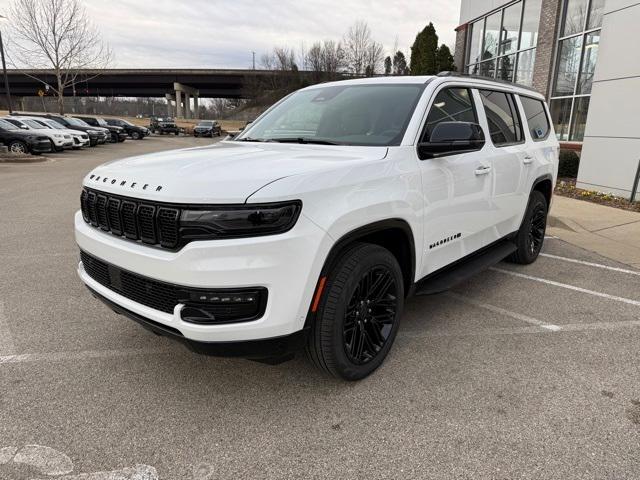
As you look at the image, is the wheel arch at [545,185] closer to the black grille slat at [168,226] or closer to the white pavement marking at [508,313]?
the white pavement marking at [508,313]

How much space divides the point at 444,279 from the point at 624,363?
4.38 feet

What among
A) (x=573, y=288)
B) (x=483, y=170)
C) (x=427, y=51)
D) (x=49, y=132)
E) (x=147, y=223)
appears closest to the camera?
(x=147, y=223)

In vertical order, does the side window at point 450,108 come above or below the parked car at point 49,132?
above

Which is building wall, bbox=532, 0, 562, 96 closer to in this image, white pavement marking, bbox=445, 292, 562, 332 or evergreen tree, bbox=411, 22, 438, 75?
evergreen tree, bbox=411, 22, 438, 75

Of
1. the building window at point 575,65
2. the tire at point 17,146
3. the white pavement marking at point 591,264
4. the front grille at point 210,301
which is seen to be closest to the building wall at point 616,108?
the building window at point 575,65

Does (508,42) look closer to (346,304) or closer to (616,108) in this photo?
(616,108)

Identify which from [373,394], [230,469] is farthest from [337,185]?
[230,469]

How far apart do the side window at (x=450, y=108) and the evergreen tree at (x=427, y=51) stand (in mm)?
23269

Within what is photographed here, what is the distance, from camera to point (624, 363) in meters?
3.29

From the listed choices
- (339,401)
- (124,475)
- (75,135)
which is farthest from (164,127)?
(124,475)

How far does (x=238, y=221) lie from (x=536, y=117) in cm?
429

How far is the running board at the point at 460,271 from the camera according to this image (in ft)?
11.4

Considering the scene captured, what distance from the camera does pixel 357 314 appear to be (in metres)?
2.84

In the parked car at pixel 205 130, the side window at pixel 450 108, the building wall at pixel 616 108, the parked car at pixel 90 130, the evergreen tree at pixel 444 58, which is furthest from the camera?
the parked car at pixel 205 130
